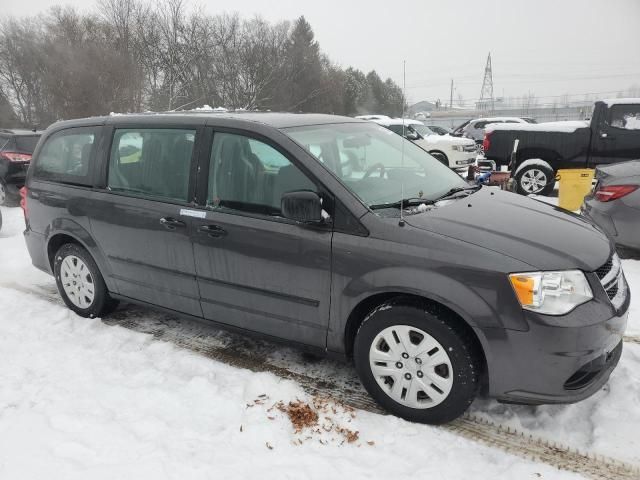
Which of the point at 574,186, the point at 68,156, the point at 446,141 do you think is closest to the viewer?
the point at 68,156

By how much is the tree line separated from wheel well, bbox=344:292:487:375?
1188 inches

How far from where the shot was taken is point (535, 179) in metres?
9.85

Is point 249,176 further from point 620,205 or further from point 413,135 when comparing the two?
point 413,135

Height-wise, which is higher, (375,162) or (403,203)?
(375,162)

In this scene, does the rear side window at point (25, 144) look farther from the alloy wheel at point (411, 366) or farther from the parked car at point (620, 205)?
the parked car at point (620, 205)

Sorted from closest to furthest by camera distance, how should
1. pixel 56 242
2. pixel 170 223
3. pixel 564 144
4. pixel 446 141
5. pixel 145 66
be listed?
1. pixel 170 223
2. pixel 56 242
3. pixel 564 144
4. pixel 446 141
5. pixel 145 66

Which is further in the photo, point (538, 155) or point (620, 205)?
point (538, 155)

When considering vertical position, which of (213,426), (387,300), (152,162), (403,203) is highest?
(152,162)

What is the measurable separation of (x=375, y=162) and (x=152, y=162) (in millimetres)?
1623

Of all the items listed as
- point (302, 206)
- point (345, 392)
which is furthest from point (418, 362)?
point (302, 206)

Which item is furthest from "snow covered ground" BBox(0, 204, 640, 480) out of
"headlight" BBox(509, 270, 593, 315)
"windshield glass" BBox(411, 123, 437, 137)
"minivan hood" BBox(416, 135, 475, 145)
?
"windshield glass" BBox(411, 123, 437, 137)

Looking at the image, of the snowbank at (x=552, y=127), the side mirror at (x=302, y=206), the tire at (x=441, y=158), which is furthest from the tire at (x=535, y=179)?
the side mirror at (x=302, y=206)

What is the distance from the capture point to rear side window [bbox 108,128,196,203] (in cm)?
340

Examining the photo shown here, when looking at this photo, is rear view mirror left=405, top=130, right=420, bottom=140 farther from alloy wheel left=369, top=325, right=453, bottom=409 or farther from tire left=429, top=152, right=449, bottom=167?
alloy wheel left=369, top=325, right=453, bottom=409
